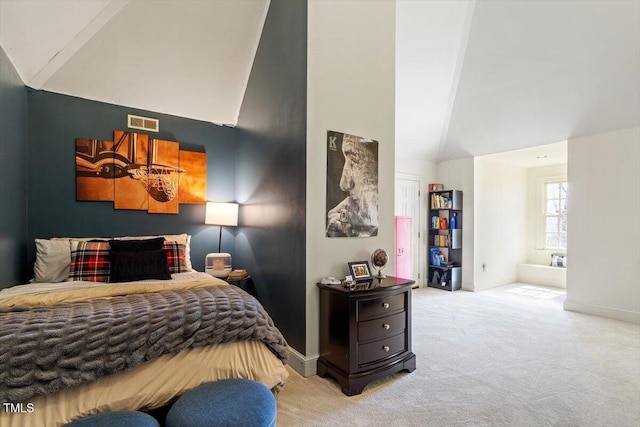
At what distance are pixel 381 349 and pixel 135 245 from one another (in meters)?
2.48

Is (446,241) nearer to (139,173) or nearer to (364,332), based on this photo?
(364,332)

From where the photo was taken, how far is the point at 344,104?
2701mm

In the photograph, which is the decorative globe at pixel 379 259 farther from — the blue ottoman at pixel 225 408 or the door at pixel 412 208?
the door at pixel 412 208

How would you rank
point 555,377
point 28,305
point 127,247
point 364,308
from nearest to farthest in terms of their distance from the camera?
point 28,305, point 364,308, point 555,377, point 127,247

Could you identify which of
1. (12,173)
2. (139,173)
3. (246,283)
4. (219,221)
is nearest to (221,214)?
(219,221)

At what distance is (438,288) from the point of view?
558 centimetres

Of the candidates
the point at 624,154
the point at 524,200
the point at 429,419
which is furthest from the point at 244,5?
the point at 524,200

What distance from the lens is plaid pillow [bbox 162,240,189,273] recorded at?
3.17 meters

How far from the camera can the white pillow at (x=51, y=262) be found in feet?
8.77

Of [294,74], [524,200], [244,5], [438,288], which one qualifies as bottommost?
[438,288]

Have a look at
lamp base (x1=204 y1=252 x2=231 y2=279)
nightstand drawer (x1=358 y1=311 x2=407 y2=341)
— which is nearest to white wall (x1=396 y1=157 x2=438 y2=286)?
nightstand drawer (x1=358 y1=311 x2=407 y2=341)

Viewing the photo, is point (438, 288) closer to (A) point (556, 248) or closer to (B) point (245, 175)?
(A) point (556, 248)

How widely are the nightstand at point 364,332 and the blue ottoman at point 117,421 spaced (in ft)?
4.27

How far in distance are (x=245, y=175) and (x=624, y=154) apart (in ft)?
15.9
